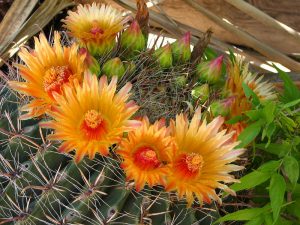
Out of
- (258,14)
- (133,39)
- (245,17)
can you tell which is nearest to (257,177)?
(133,39)

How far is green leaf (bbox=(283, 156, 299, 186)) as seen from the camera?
1142mm

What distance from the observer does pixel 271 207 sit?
3.80ft

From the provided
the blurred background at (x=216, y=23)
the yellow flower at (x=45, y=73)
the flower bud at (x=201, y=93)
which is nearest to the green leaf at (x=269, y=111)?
the flower bud at (x=201, y=93)

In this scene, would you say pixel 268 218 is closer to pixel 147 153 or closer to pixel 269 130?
pixel 269 130

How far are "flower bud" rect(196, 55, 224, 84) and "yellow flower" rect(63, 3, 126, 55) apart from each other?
0.17 m

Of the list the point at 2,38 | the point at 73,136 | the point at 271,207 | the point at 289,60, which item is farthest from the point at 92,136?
the point at 289,60

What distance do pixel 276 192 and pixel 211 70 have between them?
251 millimetres

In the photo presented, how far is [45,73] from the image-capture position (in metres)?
1.17

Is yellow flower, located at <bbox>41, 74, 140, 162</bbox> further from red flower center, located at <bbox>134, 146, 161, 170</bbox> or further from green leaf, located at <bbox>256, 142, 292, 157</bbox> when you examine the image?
green leaf, located at <bbox>256, 142, 292, 157</bbox>

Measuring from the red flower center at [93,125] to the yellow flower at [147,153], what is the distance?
0.13 feet

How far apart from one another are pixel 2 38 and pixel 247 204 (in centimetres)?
92

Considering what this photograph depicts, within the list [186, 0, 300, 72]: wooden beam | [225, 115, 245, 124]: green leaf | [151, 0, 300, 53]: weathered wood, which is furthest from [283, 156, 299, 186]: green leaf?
[151, 0, 300, 53]: weathered wood

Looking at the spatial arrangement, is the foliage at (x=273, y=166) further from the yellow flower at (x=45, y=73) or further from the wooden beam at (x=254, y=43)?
the wooden beam at (x=254, y=43)

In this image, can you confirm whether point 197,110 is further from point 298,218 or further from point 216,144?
point 298,218
